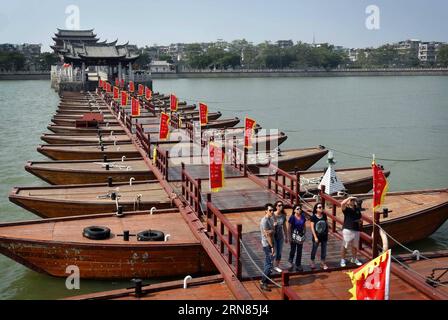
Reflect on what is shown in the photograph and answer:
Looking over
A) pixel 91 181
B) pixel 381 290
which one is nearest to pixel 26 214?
pixel 91 181

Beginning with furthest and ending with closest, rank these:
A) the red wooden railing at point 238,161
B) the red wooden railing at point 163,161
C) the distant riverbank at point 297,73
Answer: the distant riverbank at point 297,73, the red wooden railing at point 238,161, the red wooden railing at point 163,161

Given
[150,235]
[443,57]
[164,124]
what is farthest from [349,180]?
[443,57]

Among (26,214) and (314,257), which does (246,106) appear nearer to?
(26,214)

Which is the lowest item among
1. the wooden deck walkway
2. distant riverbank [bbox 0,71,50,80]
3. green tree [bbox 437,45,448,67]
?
the wooden deck walkway

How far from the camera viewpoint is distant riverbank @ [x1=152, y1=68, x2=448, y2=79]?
156 metres

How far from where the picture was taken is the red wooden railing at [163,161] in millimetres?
19047

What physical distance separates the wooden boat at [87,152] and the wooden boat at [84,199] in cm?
653

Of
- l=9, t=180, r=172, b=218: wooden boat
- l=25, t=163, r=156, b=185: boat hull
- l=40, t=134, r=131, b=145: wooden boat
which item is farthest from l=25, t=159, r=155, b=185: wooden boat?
l=40, t=134, r=131, b=145: wooden boat

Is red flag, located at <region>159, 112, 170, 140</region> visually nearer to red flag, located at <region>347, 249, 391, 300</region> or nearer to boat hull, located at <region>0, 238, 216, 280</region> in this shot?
boat hull, located at <region>0, 238, 216, 280</region>

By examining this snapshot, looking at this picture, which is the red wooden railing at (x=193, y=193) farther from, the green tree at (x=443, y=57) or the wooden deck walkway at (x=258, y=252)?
the green tree at (x=443, y=57)

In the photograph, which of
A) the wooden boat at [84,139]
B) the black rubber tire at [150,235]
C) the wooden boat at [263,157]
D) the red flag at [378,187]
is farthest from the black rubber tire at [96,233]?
the wooden boat at [84,139]

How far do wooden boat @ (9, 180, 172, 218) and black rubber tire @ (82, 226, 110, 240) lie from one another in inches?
127

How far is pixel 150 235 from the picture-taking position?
13.6 m
